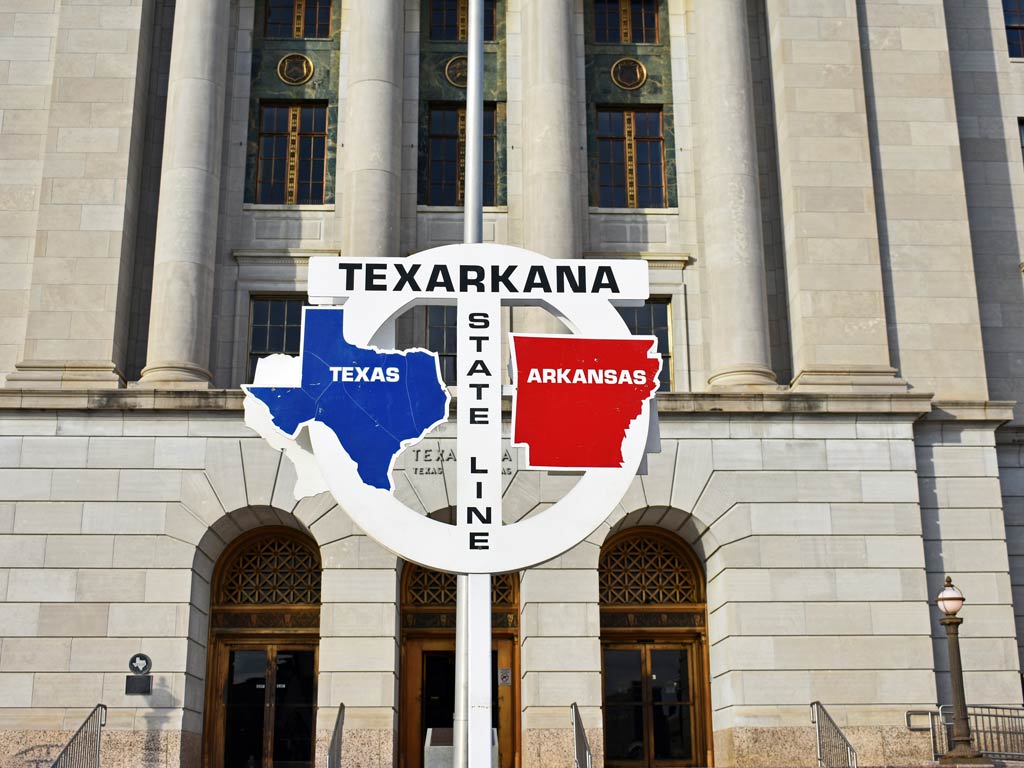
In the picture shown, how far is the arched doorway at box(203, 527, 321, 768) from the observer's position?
24.5m

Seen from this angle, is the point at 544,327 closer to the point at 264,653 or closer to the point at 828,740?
the point at 264,653

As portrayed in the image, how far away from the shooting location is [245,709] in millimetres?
24750

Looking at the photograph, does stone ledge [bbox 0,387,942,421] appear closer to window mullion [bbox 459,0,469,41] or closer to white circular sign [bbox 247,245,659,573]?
window mullion [bbox 459,0,469,41]

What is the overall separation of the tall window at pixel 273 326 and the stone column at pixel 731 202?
830 centimetres

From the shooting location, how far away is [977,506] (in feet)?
82.1

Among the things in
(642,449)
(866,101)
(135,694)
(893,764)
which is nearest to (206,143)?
(135,694)

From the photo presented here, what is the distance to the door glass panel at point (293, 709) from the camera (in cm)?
2444

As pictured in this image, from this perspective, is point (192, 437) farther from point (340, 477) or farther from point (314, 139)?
point (340, 477)

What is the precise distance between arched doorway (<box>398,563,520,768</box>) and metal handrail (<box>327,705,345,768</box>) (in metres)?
2.42

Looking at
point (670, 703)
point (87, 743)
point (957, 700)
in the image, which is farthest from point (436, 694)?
point (957, 700)

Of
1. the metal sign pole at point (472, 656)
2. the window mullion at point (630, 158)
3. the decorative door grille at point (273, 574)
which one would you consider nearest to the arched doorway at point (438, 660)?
the decorative door grille at point (273, 574)

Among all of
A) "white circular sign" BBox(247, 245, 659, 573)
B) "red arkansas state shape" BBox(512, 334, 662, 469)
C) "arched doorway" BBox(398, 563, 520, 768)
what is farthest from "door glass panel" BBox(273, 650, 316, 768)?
"red arkansas state shape" BBox(512, 334, 662, 469)

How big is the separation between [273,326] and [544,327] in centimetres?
548

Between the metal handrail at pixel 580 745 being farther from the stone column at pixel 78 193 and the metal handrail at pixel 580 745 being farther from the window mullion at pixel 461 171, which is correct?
the window mullion at pixel 461 171
